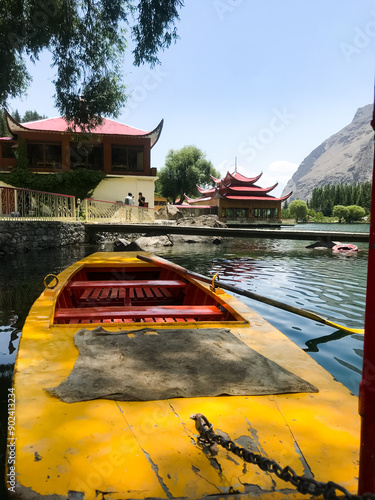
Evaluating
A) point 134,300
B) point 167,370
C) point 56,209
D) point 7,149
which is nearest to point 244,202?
point 7,149

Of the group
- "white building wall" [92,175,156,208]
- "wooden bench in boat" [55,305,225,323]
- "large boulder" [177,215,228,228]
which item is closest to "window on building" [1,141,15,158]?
"white building wall" [92,175,156,208]

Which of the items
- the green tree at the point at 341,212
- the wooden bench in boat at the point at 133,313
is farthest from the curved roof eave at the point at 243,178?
the wooden bench in boat at the point at 133,313

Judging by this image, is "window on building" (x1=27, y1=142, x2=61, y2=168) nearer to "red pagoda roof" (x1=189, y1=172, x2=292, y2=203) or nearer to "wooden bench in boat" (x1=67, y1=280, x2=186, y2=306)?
"red pagoda roof" (x1=189, y1=172, x2=292, y2=203)

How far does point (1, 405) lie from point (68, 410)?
151cm

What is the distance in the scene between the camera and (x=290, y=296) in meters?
6.14

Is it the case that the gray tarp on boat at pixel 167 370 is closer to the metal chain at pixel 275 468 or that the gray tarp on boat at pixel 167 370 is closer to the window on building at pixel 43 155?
the metal chain at pixel 275 468

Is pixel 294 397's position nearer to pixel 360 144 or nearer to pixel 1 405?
pixel 1 405

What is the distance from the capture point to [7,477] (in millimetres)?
956

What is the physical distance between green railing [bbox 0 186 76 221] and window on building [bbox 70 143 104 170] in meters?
8.56

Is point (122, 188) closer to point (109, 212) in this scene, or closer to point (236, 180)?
point (109, 212)

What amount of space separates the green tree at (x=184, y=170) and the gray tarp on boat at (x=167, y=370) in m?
41.5

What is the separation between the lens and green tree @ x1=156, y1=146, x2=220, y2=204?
42.5 metres

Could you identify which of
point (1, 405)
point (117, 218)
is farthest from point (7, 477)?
point (117, 218)

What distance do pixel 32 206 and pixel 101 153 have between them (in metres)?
12.0
